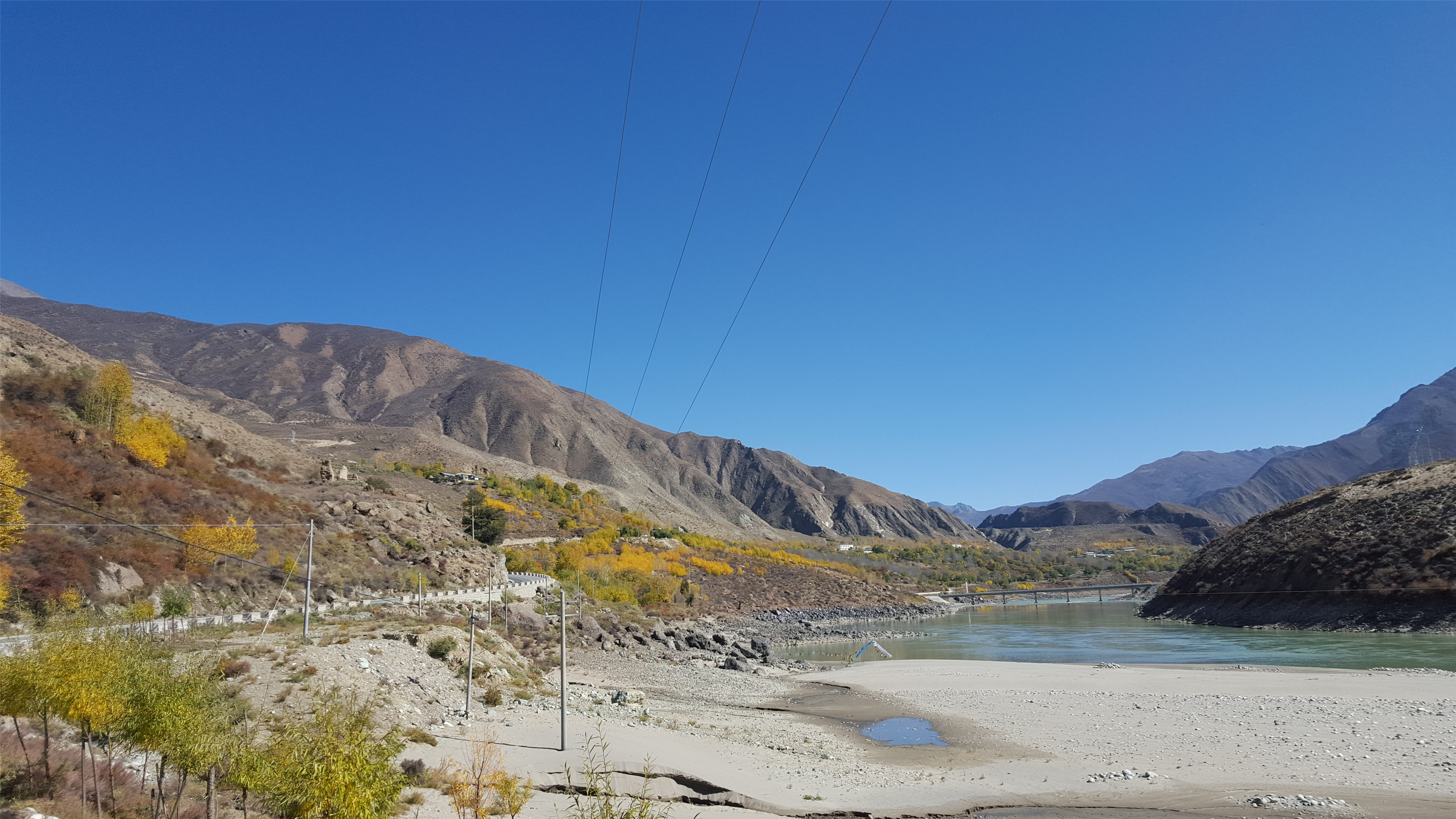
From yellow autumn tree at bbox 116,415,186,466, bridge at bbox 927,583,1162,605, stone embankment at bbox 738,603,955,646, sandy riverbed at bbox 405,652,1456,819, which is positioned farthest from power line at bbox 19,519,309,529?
bridge at bbox 927,583,1162,605

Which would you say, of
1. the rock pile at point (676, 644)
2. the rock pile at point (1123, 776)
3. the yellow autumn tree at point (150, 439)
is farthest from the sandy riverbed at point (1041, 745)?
the yellow autumn tree at point (150, 439)

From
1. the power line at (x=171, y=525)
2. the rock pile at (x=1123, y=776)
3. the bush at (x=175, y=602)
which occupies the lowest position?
the rock pile at (x=1123, y=776)

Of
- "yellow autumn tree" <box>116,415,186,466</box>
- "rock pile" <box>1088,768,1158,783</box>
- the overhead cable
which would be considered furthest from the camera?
"yellow autumn tree" <box>116,415,186,466</box>

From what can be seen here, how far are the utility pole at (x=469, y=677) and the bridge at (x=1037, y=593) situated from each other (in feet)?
287

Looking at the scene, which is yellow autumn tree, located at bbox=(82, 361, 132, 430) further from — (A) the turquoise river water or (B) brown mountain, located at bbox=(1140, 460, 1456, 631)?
(B) brown mountain, located at bbox=(1140, 460, 1456, 631)

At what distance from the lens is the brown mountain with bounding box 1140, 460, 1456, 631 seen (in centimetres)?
4425

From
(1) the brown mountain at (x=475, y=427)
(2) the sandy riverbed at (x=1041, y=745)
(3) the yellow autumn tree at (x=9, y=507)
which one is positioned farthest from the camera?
(1) the brown mountain at (x=475, y=427)

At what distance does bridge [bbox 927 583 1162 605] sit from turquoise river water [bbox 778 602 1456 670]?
104 ft

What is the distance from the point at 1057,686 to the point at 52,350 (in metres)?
62.7

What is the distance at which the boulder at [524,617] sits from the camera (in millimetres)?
36844

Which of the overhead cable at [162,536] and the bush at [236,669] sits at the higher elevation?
the overhead cable at [162,536]

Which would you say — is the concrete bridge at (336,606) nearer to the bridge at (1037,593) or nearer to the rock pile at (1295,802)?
the rock pile at (1295,802)

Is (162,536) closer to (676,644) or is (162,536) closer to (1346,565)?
(676,644)

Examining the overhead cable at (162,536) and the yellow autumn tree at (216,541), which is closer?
the overhead cable at (162,536)
